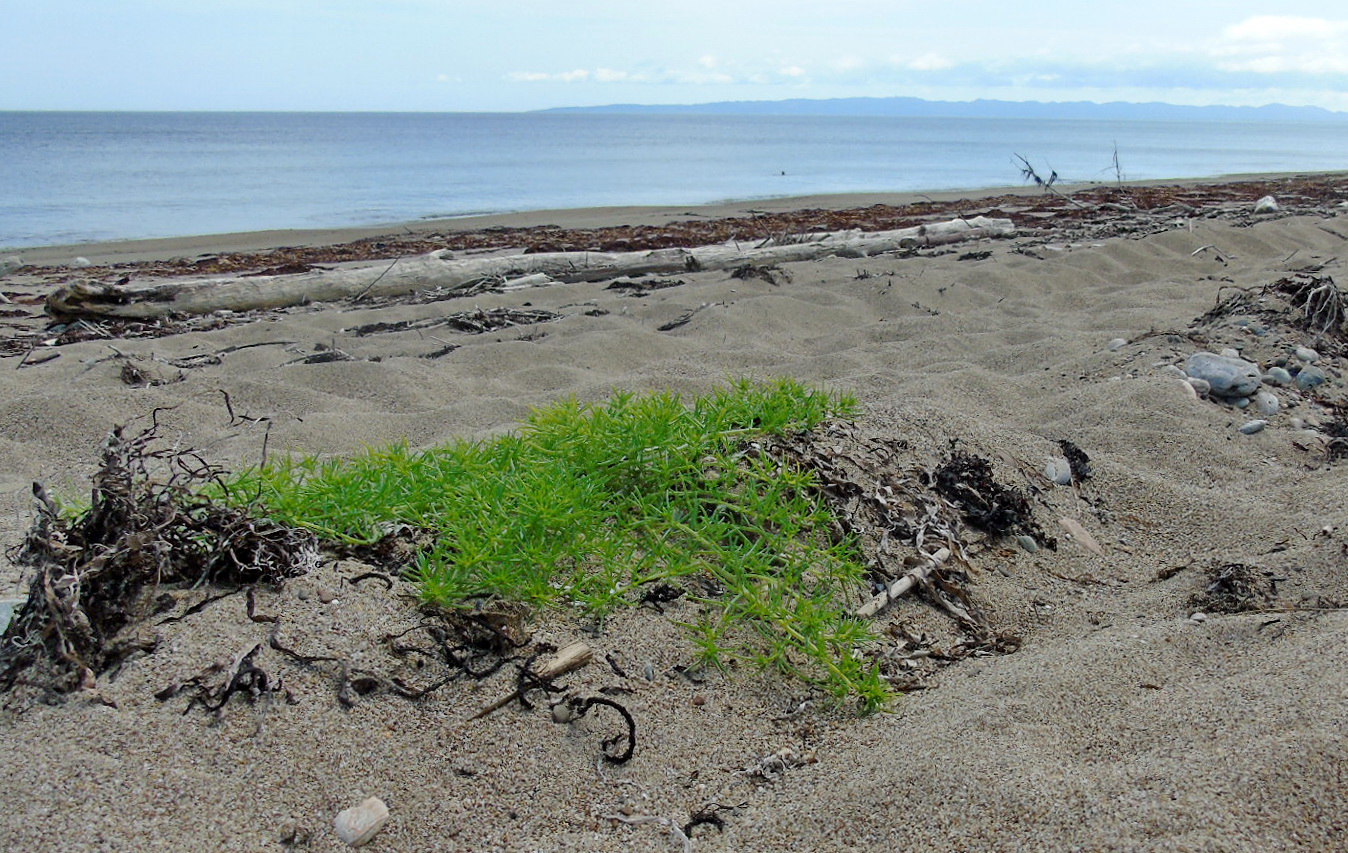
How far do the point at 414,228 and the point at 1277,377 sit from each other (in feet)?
44.7

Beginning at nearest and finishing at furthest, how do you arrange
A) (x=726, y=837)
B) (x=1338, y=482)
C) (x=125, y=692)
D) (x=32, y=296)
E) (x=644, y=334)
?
(x=726, y=837), (x=125, y=692), (x=1338, y=482), (x=644, y=334), (x=32, y=296)

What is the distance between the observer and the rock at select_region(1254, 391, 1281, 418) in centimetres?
414

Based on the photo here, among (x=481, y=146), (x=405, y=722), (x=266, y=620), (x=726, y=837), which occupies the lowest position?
(x=726, y=837)

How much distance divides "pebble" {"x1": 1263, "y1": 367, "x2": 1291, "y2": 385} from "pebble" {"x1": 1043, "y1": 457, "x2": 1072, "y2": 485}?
1.73 meters

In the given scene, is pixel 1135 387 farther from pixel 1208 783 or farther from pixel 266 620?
pixel 266 620

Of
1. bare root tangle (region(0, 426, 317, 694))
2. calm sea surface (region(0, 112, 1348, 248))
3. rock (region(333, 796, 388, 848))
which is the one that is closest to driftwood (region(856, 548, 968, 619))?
rock (region(333, 796, 388, 848))

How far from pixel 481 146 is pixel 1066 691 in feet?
183

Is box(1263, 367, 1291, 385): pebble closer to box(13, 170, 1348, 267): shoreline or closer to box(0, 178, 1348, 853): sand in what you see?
box(0, 178, 1348, 853): sand

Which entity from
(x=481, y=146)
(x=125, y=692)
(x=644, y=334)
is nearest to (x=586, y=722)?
(x=125, y=692)

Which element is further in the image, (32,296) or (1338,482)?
(32,296)

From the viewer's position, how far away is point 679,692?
2090 millimetres

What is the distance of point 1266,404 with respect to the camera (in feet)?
13.7

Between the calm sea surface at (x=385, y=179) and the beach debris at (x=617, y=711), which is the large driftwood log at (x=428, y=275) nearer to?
the beach debris at (x=617, y=711)

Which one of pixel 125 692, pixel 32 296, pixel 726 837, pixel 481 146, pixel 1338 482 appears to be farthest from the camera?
pixel 481 146
